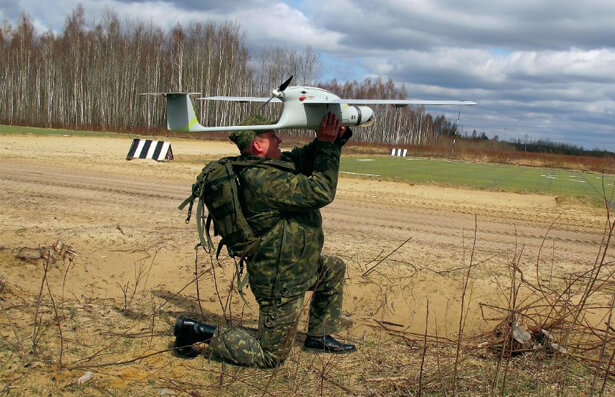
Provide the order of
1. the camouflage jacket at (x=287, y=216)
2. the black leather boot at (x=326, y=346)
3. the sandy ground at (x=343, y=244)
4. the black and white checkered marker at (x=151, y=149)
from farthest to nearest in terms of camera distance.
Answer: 1. the black and white checkered marker at (x=151, y=149)
2. the sandy ground at (x=343, y=244)
3. the black leather boot at (x=326, y=346)
4. the camouflage jacket at (x=287, y=216)

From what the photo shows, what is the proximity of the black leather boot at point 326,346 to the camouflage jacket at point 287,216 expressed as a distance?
63cm

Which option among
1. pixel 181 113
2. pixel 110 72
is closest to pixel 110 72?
pixel 110 72

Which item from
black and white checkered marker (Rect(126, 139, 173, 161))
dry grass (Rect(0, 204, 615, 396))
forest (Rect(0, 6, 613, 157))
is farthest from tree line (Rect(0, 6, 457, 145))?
dry grass (Rect(0, 204, 615, 396))

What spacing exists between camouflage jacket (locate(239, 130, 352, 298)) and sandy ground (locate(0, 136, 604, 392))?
0.63 meters

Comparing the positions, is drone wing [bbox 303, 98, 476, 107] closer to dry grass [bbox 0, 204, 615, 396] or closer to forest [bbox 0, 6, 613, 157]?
dry grass [bbox 0, 204, 615, 396]

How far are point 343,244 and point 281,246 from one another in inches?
168

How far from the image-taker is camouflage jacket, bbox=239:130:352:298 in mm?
3674

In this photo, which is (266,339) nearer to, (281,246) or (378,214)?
(281,246)

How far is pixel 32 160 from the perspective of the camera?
17.4 m

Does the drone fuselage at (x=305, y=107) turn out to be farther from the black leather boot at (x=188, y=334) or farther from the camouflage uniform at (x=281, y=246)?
the black leather boot at (x=188, y=334)

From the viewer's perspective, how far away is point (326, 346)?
4.32m

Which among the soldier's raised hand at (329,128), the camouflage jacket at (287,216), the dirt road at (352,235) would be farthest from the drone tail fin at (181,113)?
the dirt road at (352,235)

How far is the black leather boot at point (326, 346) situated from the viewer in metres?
4.32

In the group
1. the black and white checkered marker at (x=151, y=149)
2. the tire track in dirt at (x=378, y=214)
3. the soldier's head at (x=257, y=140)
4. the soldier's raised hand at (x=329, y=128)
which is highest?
the soldier's raised hand at (x=329, y=128)
